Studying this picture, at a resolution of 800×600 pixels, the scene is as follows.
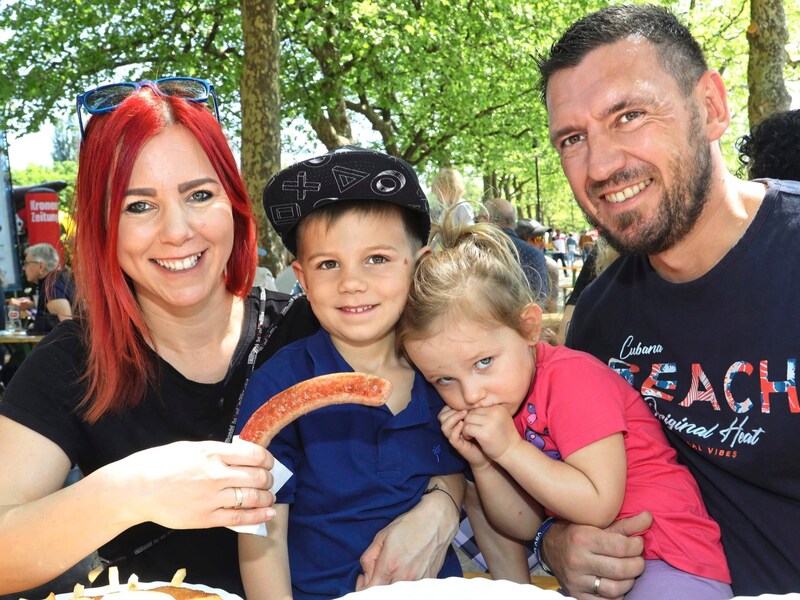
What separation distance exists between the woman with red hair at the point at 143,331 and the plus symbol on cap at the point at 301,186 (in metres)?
0.26

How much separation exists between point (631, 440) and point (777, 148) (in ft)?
6.16

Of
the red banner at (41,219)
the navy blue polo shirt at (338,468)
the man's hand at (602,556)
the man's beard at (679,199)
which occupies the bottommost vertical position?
the man's hand at (602,556)

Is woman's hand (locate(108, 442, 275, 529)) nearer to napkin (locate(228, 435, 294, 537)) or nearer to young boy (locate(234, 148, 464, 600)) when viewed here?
napkin (locate(228, 435, 294, 537))

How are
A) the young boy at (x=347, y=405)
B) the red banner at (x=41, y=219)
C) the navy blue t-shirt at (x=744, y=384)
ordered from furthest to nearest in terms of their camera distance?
the red banner at (x=41, y=219) < the young boy at (x=347, y=405) < the navy blue t-shirt at (x=744, y=384)

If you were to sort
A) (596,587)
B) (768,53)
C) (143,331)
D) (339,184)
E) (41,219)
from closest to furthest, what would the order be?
(596,587) < (339,184) < (143,331) < (768,53) < (41,219)

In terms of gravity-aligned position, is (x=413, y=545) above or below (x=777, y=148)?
below

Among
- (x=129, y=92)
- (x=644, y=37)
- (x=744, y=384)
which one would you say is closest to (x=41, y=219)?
(x=129, y=92)

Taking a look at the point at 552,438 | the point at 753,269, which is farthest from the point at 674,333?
the point at 552,438

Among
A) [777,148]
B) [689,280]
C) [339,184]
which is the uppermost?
[777,148]

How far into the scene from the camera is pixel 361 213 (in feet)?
8.77

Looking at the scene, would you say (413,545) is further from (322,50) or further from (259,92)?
(322,50)

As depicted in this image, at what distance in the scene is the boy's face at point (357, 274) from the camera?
103 inches

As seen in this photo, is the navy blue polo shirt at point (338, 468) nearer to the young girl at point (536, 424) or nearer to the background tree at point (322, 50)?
the young girl at point (536, 424)

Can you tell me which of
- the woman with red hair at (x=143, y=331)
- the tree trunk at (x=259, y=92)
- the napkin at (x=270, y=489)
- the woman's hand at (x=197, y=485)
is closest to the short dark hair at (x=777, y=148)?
the woman with red hair at (x=143, y=331)
